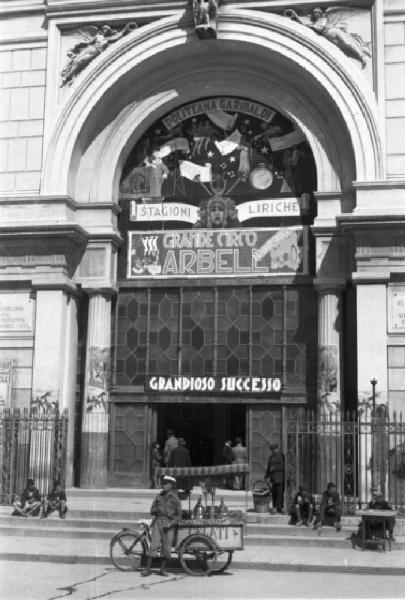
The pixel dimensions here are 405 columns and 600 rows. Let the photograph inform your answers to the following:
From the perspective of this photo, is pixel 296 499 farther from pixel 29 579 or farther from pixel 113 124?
pixel 113 124

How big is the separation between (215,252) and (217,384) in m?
3.99

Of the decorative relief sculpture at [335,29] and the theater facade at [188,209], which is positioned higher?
the decorative relief sculpture at [335,29]

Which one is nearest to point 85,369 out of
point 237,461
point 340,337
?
point 237,461

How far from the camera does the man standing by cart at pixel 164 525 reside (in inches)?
585

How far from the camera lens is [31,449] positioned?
24.1 m

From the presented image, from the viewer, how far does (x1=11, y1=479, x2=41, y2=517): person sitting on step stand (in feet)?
65.6

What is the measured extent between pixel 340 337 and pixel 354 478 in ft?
14.3

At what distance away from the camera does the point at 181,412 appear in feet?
88.4

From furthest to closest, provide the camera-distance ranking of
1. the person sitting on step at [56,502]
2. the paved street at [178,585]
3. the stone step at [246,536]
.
A: the person sitting on step at [56,502], the stone step at [246,536], the paved street at [178,585]

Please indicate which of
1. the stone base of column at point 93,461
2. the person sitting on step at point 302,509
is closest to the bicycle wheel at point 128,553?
the person sitting on step at point 302,509

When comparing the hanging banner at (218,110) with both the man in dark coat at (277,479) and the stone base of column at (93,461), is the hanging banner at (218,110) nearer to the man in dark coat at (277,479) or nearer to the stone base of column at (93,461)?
the stone base of column at (93,461)

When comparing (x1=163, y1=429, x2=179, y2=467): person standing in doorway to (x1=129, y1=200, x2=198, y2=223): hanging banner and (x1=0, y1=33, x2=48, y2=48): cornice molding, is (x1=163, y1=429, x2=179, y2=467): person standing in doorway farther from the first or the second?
(x1=0, y1=33, x2=48, y2=48): cornice molding

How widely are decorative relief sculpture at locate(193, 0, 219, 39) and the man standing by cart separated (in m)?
14.7

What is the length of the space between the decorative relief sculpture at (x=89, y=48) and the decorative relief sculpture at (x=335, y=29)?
5.07m
